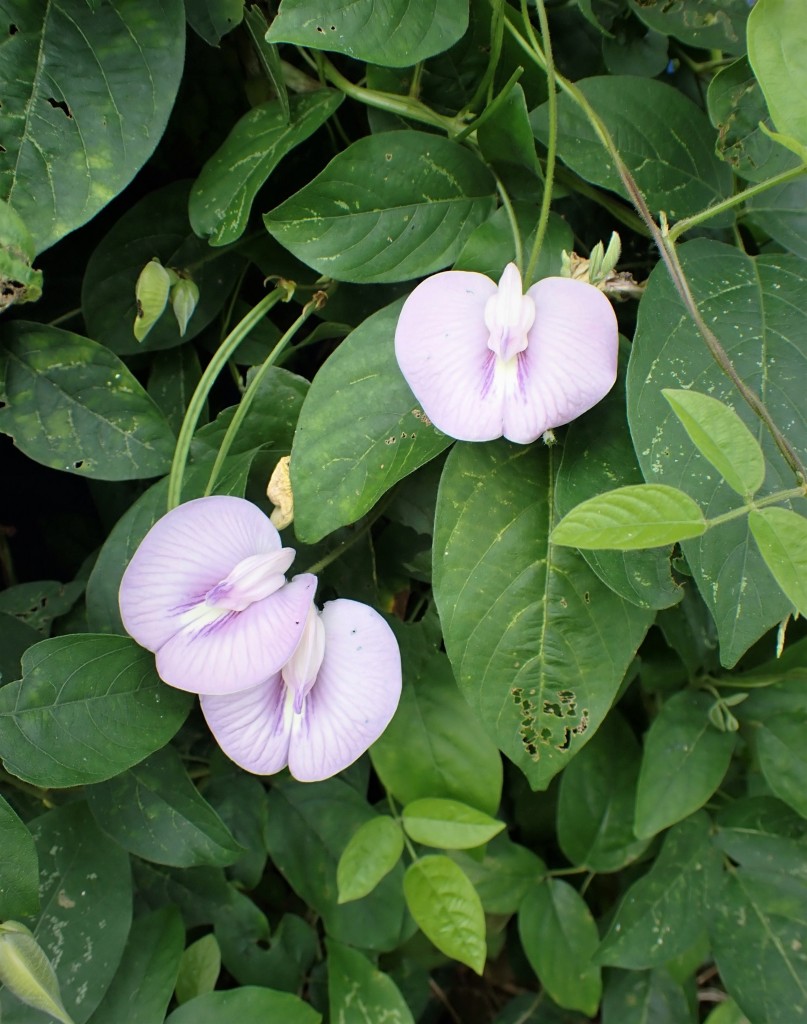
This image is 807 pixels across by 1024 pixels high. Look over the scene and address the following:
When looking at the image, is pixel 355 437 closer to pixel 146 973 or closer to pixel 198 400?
pixel 198 400

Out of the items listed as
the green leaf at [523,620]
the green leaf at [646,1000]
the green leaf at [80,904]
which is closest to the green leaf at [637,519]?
the green leaf at [523,620]

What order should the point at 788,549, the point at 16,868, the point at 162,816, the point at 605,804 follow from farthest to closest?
the point at 605,804
the point at 162,816
the point at 16,868
the point at 788,549

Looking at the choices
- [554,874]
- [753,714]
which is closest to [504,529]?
[753,714]

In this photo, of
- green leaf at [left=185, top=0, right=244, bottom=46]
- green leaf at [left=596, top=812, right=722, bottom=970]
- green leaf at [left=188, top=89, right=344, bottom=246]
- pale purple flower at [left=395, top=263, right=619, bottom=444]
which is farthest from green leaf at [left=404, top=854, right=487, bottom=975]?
green leaf at [left=185, top=0, right=244, bottom=46]

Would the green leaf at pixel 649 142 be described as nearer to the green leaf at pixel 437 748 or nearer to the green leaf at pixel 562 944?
the green leaf at pixel 437 748

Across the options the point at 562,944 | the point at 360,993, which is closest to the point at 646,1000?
the point at 562,944
